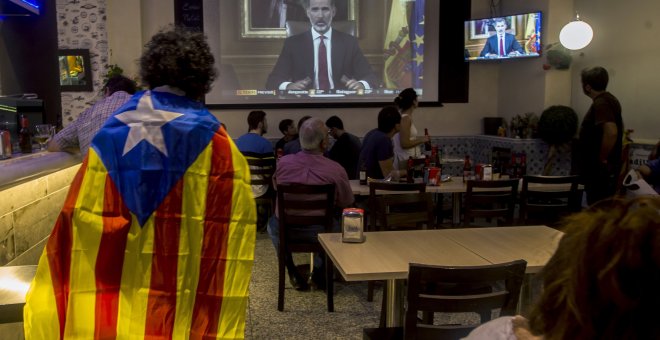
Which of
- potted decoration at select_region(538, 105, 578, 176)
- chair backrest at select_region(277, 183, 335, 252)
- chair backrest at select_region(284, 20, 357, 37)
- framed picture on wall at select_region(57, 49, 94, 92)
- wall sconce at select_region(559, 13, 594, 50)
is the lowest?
chair backrest at select_region(277, 183, 335, 252)

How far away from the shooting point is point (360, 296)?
4379 mm

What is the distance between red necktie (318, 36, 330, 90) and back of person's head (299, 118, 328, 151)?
4.16 m

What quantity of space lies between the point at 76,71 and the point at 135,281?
7.10 metres

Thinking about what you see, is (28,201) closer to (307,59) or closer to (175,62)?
(175,62)

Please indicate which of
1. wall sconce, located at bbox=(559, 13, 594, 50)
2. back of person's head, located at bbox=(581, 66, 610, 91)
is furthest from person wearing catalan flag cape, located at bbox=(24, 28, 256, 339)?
wall sconce, located at bbox=(559, 13, 594, 50)

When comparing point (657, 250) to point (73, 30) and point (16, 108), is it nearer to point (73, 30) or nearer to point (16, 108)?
Result: point (16, 108)

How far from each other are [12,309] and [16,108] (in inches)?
76.3

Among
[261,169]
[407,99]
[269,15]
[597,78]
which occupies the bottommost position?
[261,169]

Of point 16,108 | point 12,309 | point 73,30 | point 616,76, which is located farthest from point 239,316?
point 73,30

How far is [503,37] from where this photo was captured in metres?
7.64

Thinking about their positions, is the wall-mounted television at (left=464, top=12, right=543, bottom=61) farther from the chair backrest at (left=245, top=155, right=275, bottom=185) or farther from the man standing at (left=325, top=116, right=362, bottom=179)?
the chair backrest at (left=245, top=155, right=275, bottom=185)

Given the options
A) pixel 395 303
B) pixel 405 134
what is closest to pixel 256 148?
pixel 405 134

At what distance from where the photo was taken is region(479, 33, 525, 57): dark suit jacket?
7.52 meters

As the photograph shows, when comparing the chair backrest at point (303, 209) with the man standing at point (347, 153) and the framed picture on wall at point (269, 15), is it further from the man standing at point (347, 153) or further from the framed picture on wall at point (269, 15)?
the framed picture on wall at point (269, 15)
